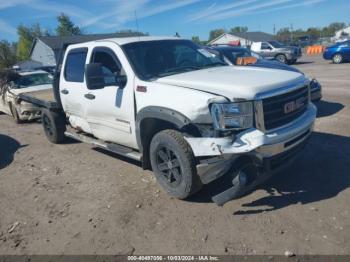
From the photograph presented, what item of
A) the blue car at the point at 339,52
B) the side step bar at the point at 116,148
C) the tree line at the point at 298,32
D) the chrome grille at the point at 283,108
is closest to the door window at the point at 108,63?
the side step bar at the point at 116,148

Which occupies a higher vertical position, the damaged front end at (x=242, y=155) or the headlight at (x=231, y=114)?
the headlight at (x=231, y=114)

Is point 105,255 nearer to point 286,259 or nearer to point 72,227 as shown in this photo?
point 72,227

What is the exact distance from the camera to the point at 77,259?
3404 mm

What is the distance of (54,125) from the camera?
23.8ft

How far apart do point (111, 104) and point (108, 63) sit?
26.3 inches

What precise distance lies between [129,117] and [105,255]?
195cm

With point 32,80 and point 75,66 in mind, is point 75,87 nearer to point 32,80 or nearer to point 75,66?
point 75,66

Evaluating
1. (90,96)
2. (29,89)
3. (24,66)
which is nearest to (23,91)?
(29,89)

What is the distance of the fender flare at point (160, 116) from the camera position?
152 inches

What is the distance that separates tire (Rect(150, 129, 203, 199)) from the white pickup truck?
12mm

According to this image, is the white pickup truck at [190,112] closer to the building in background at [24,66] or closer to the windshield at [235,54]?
the windshield at [235,54]

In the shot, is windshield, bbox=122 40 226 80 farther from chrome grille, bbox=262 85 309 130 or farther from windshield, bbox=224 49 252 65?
windshield, bbox=224 49 252 65

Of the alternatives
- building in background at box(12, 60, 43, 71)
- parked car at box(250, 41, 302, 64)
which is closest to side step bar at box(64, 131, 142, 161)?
building in background at box(12, 60, 43, 71)

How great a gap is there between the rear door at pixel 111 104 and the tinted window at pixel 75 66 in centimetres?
39
